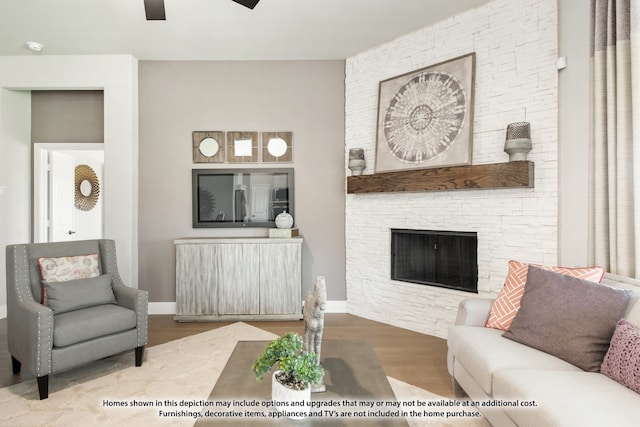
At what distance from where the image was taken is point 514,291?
208 cm

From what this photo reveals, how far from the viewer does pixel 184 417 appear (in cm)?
193

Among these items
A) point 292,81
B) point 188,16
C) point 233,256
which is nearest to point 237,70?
point 292,81

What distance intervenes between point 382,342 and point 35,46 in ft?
15.4

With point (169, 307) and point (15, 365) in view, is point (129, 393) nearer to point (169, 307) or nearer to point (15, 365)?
point (15, 365)

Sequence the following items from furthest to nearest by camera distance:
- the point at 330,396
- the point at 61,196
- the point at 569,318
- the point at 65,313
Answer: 1. the point at 61,196
2. the point at 65,313
3. the point at 569,318
4. the point at 330,396

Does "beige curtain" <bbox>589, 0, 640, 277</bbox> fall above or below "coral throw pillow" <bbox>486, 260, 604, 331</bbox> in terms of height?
above

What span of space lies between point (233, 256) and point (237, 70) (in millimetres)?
2209

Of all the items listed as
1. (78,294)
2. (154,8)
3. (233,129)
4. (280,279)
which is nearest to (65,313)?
(78,294)

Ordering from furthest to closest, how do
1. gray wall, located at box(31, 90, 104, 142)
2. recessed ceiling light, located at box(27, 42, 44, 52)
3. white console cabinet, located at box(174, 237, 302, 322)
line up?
1. gray wall, located at box(31, 90, 104, 142)
2. white console cabinet, located at box(174, 237, 302, 322)
3. recessed ceiling light, located at box(27, 42, 44, 52)

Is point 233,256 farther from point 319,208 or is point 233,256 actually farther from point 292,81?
point 292,81

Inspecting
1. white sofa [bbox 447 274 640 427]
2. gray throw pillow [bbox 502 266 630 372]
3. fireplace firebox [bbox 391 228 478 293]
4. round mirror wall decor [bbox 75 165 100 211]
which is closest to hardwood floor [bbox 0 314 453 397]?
white sofa [bbox 447 274 640 427]

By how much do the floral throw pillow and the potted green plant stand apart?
210 cm

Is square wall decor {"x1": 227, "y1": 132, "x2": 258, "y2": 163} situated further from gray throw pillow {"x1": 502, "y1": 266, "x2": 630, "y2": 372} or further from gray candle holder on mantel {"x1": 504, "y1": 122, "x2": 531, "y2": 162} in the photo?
gray throw pillow {"x1": 502, "y1": 266, "x2": 630, "y2": 372}

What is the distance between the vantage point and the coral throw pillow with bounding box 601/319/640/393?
1381mm
